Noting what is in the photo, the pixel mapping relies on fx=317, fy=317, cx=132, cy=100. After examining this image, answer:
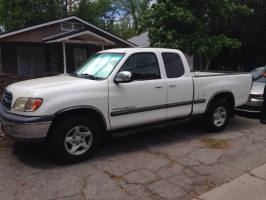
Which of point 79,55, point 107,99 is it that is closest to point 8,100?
point 107,99

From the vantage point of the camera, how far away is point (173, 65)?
253 inches

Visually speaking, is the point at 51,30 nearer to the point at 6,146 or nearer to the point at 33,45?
the point at 33,45

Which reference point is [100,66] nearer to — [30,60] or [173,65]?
[173,65]

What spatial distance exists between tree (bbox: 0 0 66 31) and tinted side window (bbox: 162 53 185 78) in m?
29.8

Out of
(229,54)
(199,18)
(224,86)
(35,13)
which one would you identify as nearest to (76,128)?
(224,86)

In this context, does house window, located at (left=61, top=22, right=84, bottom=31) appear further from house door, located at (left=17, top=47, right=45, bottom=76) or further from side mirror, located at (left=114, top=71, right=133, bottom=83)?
side mirror, located at (left=114, top=71, right=133, bottom=83)

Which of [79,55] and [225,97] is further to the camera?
[79,55]

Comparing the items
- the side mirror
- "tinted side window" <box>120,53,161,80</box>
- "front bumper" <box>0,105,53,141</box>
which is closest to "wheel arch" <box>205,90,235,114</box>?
"tinted side window" <box>120,53,161,80</box>

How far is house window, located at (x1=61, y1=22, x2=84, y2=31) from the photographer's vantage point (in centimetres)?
2091

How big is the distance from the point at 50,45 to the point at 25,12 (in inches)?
577

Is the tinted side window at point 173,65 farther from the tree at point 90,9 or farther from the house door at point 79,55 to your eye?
the tree at point 90,9

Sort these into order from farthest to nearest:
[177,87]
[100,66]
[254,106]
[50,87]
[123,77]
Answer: [254,106], [177,87], [100,66], [123,77], [50,87]

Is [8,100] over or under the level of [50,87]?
under

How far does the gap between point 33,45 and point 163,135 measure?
15881 millimetres
